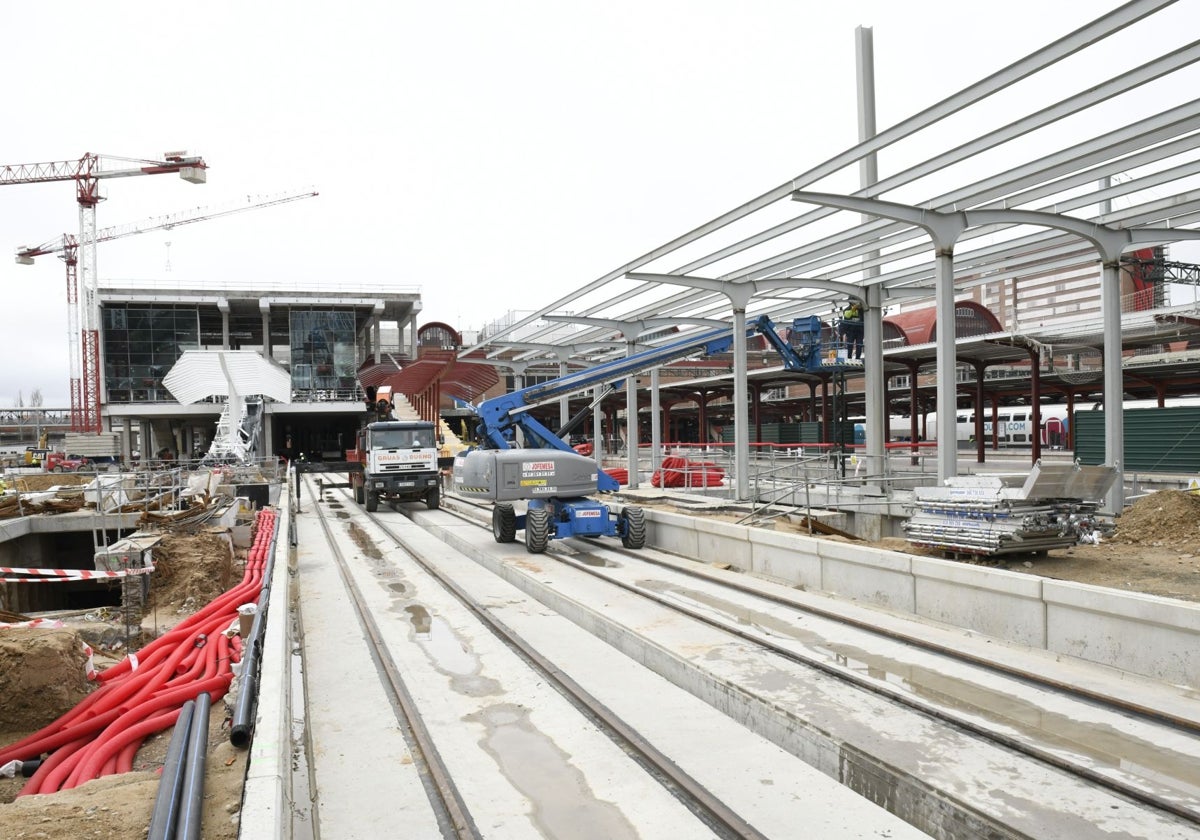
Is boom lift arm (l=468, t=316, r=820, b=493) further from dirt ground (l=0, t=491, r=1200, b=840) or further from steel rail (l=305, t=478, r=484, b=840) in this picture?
steel rail (l=305, t=478, r=484, b=840)

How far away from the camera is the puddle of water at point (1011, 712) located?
231 inches

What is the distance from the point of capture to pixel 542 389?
63.0 ft

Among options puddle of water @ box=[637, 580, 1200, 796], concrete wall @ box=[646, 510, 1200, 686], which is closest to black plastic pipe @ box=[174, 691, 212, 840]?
puddle of water @ box=[637, 580, 1200, 796]

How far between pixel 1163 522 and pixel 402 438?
1955 cm

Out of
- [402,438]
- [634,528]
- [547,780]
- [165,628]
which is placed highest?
[402,438]

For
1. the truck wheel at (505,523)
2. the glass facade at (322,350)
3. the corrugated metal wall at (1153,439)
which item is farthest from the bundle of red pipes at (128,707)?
the glass facade at (322,350)

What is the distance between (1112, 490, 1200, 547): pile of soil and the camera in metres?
12.1

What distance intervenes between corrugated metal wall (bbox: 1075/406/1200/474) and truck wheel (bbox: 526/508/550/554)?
14313 millimetres

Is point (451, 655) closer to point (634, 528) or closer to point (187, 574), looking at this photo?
point (187, 574)

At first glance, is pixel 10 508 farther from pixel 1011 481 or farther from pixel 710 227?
pixel 1011 481

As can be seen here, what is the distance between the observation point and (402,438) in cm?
2550

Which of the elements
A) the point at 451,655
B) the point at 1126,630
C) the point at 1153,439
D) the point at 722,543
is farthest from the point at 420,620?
the point at 1153,439

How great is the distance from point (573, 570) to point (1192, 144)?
11.1 meters

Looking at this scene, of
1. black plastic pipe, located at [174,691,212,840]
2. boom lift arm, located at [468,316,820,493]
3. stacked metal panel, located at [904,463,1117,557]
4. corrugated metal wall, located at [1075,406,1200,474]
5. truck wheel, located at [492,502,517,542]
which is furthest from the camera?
corrugated metal wall, located at [1075,406,1200,474]
